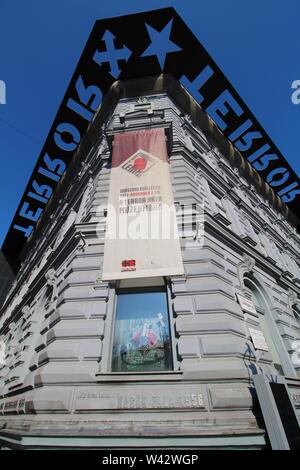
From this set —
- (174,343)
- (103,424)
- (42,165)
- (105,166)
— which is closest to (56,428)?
(103,424)

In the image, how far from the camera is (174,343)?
505cm

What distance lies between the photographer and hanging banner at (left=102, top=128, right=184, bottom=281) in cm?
561

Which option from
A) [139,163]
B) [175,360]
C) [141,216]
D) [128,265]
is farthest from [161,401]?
[139,163]

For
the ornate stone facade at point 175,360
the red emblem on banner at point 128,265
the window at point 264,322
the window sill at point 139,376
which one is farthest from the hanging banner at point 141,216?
the window at point 264,322

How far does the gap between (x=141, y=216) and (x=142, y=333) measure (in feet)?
9.87

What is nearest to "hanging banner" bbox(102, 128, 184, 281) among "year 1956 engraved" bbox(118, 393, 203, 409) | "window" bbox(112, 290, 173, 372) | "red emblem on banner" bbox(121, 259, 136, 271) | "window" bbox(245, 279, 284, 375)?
"red emblem on banner" bbox(121, 259, 136, 271)

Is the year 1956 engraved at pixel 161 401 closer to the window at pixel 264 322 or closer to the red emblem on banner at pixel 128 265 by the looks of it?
the red emblem on banner at pixel 128 265

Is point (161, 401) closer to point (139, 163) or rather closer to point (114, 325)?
point (114, 325)

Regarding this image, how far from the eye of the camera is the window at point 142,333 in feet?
16.3

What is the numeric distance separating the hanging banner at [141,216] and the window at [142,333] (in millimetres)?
812

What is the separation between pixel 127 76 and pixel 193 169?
897 cm
